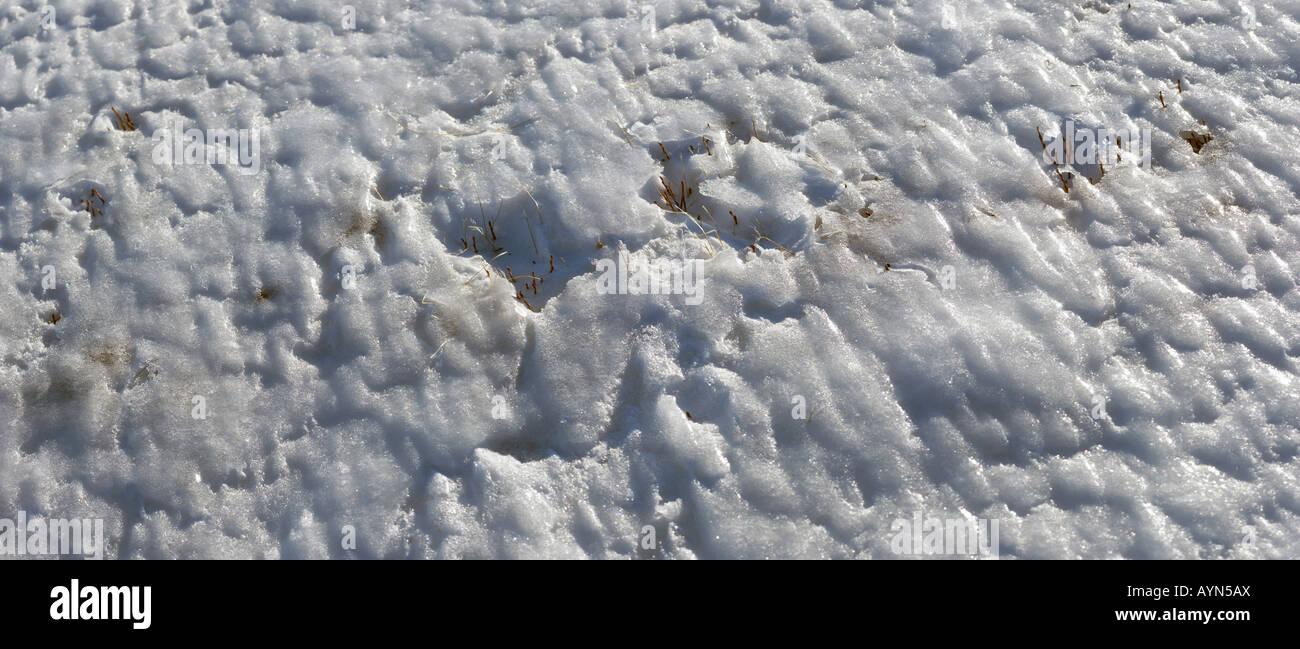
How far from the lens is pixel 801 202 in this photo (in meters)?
5.05

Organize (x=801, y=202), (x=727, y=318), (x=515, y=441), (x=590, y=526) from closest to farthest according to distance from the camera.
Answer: (x=590, y=526) < (x=515, y=441) < (x=727, y=318) < (x=801, y=202)

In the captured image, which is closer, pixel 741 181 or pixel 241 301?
pixel 241 301

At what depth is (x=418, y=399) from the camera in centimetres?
435

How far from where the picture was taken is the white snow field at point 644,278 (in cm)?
399

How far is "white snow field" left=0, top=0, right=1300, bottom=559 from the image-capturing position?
3988 mm

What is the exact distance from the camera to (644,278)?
4.71 metres
